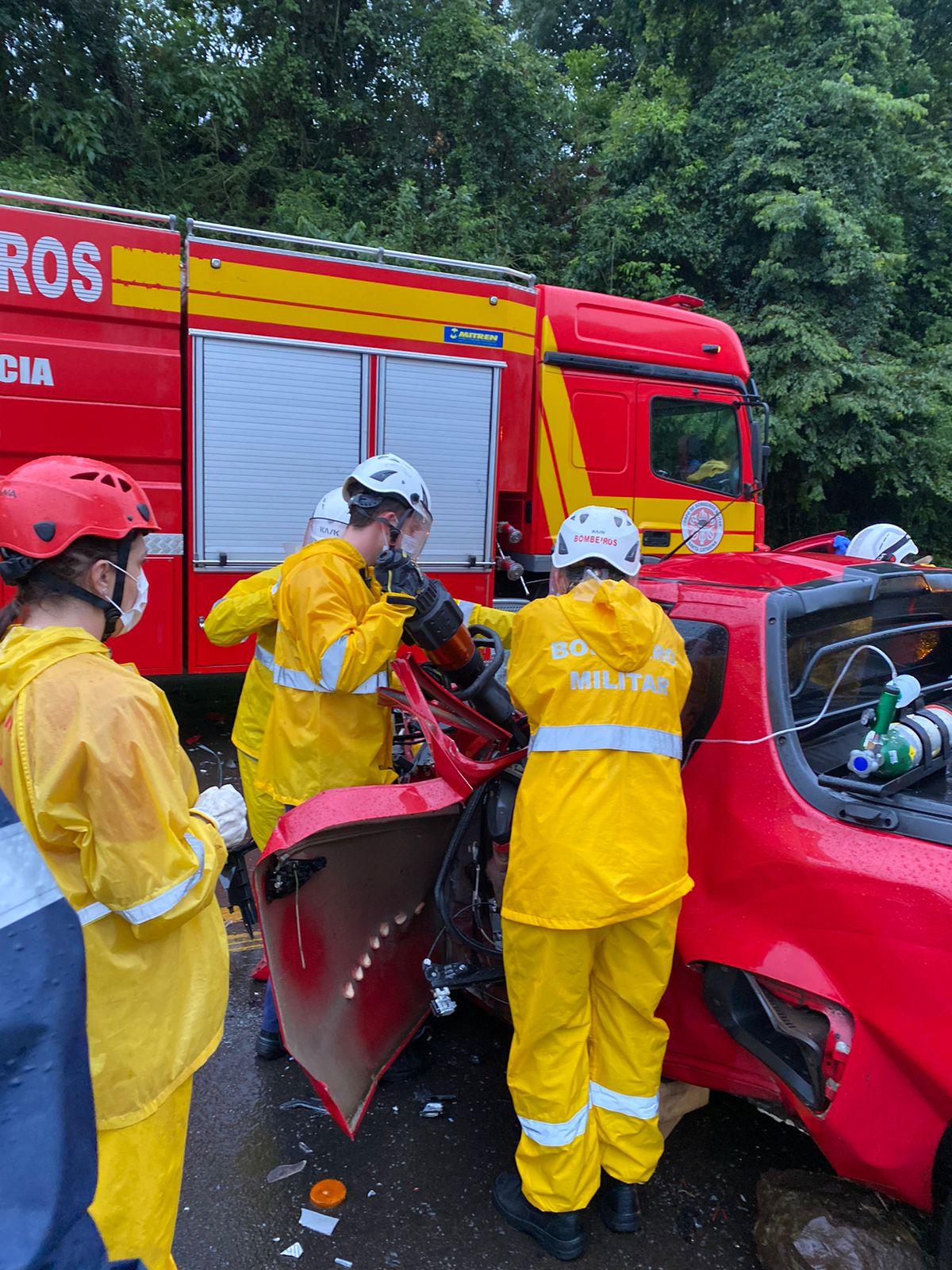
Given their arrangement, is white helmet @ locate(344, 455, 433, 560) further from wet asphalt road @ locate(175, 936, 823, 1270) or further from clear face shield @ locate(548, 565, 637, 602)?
wet asphalt road @ locate(175, 936, 823, 1270)

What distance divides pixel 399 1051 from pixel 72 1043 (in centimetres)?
154

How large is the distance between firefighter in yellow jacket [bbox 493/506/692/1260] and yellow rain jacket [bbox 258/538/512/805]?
1.96ft

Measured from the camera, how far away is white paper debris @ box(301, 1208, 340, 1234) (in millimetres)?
2357

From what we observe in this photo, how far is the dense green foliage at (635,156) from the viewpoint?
37.6ft

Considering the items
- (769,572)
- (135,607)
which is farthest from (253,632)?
(769,572)

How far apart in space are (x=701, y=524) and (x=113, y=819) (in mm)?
6465

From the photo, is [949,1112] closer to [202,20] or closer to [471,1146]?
[471,1146]

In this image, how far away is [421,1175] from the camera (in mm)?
2561

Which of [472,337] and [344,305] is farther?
[472,337]

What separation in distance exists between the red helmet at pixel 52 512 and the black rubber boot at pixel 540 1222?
2.00m

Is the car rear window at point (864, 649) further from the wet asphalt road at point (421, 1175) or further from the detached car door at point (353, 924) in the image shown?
the wet asphalt road at point (421, 1175)

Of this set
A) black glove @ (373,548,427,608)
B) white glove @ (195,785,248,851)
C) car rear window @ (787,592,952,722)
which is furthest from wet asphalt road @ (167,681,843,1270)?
black glove @ (373,548,427,608)

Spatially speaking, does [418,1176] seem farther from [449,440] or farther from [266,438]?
[449,440]

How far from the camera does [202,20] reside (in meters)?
12.8
